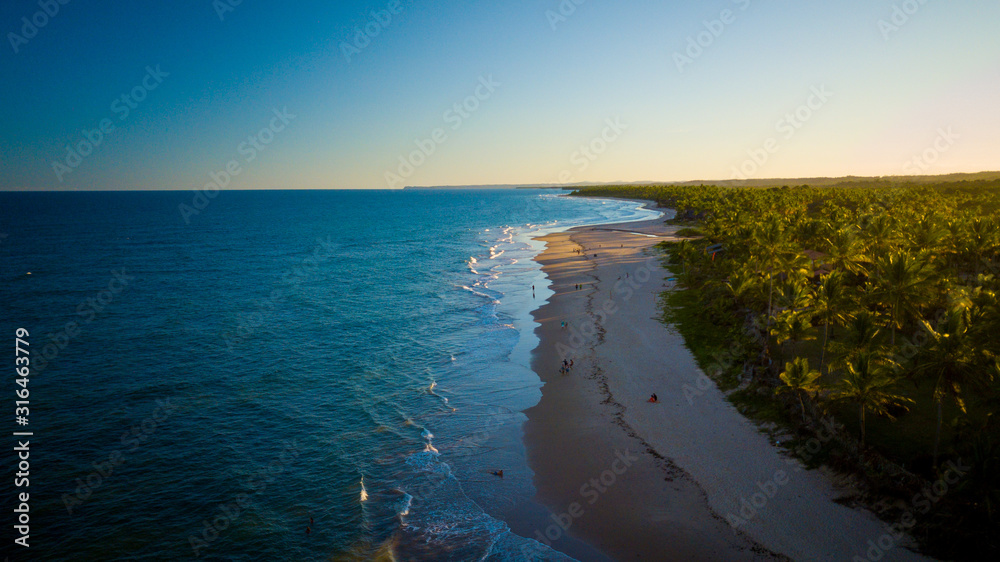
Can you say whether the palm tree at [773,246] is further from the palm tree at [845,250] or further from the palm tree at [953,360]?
the palm tree at [953,360]

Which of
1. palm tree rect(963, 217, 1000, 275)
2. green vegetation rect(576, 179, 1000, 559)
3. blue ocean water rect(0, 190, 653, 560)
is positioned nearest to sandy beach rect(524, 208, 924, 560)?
green vegetation rect(576, 179, 1000, 559)

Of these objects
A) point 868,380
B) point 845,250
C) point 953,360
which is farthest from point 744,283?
point 953,360

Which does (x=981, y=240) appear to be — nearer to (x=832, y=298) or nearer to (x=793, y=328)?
(x=832, y=298)

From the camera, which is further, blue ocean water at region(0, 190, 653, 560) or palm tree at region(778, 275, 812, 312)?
palm tree at region(778, 275, 812, 312)

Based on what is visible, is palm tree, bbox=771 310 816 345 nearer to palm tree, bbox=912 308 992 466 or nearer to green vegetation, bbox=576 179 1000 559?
green vegetation, bbox=576 179 1000 559

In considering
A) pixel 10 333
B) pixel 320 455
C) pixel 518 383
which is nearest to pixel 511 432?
pixel 518 383

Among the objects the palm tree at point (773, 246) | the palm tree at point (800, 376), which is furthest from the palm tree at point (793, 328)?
the palm tree at point (773, 246)

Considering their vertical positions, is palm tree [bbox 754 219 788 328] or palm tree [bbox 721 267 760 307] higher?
palm tree [bbox 754 219 788 328]
